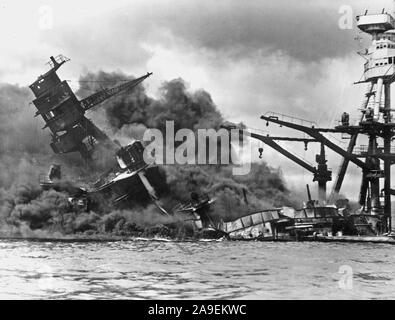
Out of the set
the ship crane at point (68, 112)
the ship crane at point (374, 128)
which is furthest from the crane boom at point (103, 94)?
the ship crane at point (374, 128)

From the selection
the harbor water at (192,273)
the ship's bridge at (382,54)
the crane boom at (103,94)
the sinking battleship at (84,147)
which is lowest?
the harbor water at (192,273)

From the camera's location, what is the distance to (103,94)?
57375 mm

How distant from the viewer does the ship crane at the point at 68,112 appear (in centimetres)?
5538

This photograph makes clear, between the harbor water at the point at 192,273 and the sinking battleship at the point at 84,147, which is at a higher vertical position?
the sinking battleship at the point at 84,147

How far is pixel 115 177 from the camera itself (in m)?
55.7

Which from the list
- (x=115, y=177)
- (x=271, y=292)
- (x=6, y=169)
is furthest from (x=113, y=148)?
(x=271, y=292)

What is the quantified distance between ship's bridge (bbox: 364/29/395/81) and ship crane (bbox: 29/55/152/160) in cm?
2382

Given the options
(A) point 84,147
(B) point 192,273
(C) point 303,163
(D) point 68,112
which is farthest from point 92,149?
(B) point 192,273

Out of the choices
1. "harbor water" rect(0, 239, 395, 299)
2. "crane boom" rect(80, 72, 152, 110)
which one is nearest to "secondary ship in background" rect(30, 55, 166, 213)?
"crane boom" rect(80, 72, 152, 110)

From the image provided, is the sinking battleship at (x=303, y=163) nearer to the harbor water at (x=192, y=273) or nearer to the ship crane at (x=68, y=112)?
the ship crane at (x=68, y=112)

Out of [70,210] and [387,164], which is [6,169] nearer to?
[70,210]

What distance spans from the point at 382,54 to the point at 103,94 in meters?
28.5

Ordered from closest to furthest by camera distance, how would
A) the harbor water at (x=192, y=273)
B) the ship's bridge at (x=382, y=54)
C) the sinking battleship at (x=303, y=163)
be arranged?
the harbor water at (x=192, y=273) → the sinking battleship at (x=303, y=163) → the ship's bridge at (x=382, y=54)

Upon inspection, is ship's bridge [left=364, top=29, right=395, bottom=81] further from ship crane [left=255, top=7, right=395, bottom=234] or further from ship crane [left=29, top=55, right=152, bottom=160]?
ship crane [left=29, top=55, right=152, bottom=160]
